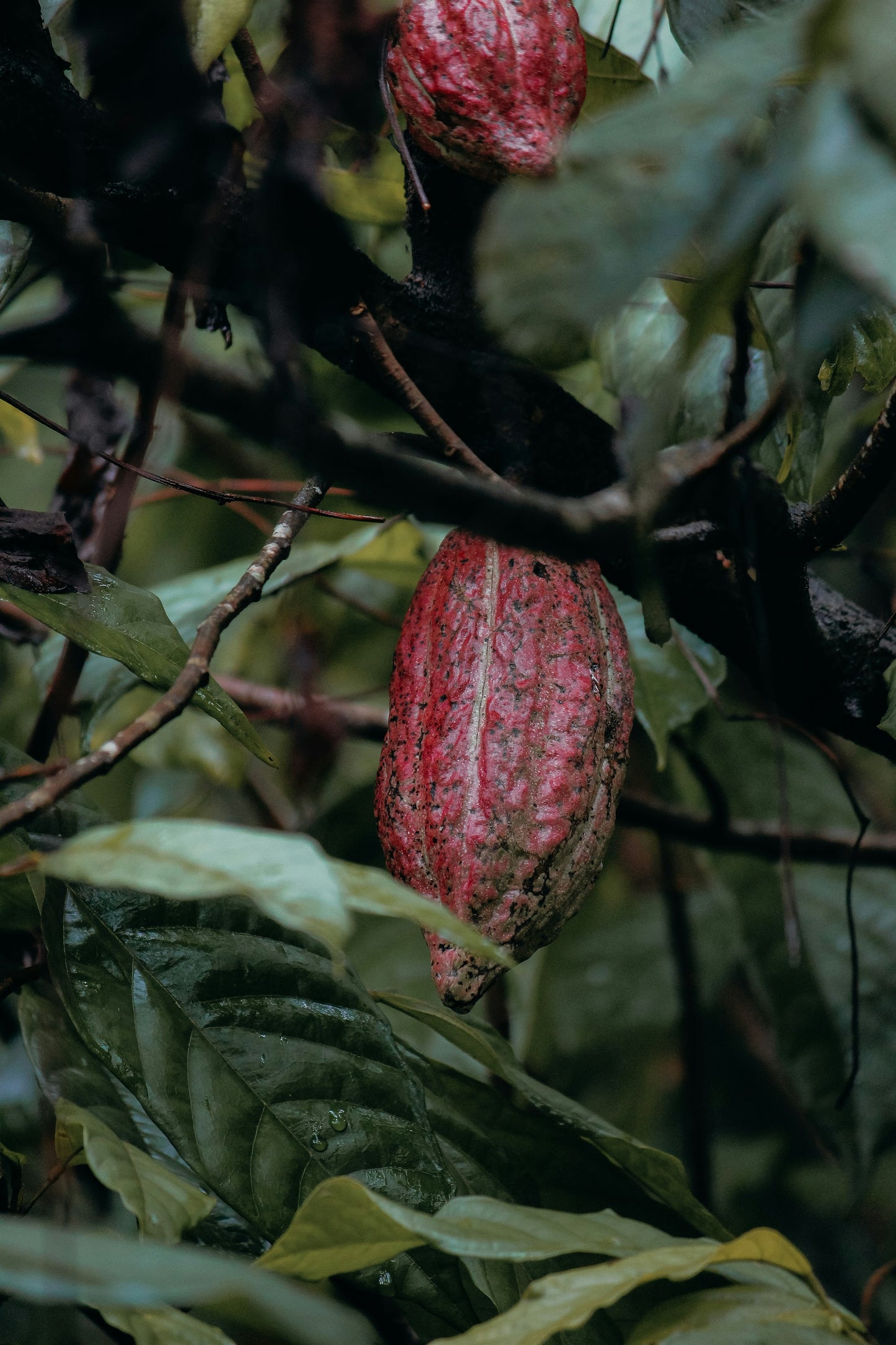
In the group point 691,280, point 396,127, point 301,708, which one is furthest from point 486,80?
point 301,708

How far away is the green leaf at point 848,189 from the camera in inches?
10.1

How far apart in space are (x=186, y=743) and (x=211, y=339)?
0.54 m

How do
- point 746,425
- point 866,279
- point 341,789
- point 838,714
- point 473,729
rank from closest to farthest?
1. point 866,279
2. point 746,425
3. point 473,729
4. point 838,714
5. point 341,789

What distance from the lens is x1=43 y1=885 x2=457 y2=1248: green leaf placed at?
0.56 m

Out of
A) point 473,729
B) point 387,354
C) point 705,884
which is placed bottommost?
point 705,884

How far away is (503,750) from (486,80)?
386 mm

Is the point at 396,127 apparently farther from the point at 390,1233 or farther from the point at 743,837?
the point at 743,837

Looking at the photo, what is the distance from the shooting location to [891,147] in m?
0.28

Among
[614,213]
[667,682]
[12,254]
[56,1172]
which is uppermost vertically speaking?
[614,213]

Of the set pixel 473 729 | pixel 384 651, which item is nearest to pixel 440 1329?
pixel 473 729

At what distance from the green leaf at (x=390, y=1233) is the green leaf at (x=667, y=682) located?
48 centimetres

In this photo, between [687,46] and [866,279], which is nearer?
[866,279]

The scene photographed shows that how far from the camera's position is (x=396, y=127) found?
622 millimetres

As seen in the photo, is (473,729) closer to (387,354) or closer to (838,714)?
(387,354)
